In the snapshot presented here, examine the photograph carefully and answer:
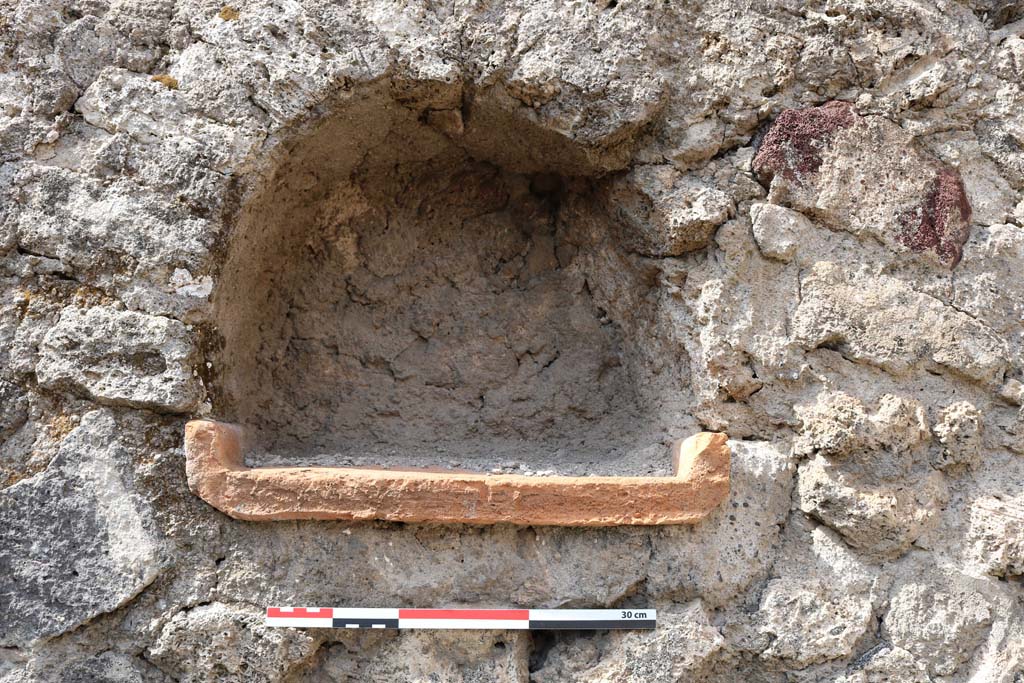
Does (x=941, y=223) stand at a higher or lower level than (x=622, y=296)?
higher

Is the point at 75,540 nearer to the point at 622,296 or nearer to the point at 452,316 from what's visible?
the point at 452,316

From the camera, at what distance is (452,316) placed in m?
2.01

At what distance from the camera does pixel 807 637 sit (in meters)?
1.59

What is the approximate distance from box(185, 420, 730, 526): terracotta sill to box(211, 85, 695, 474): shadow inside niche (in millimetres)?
172

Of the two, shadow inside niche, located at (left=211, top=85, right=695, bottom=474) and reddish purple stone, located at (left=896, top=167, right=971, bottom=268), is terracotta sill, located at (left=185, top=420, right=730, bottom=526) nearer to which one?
shadow inside niche, located at (left=211, top=85, right=695, bottom=474)

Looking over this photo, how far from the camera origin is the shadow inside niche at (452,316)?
183 cm

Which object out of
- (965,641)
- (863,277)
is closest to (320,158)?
(863,277)

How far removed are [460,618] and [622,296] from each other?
81cm

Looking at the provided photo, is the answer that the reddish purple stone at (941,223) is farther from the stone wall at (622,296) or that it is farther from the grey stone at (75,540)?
the grey stone at (75,540)

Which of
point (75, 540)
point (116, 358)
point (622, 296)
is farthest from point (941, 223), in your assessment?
point (75, 540)

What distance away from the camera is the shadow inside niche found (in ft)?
5.99

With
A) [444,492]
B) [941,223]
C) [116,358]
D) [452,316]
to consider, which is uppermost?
[941,223]

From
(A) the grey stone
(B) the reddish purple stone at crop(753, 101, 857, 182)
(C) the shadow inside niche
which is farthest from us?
(C) the shadow inside niche

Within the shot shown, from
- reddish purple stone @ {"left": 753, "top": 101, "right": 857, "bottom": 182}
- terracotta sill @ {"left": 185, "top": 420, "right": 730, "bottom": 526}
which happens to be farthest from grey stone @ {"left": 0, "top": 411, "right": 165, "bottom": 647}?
reddish purple stone @ {"left": 753, "top": 101, "right": 857, "bottom": 182}
